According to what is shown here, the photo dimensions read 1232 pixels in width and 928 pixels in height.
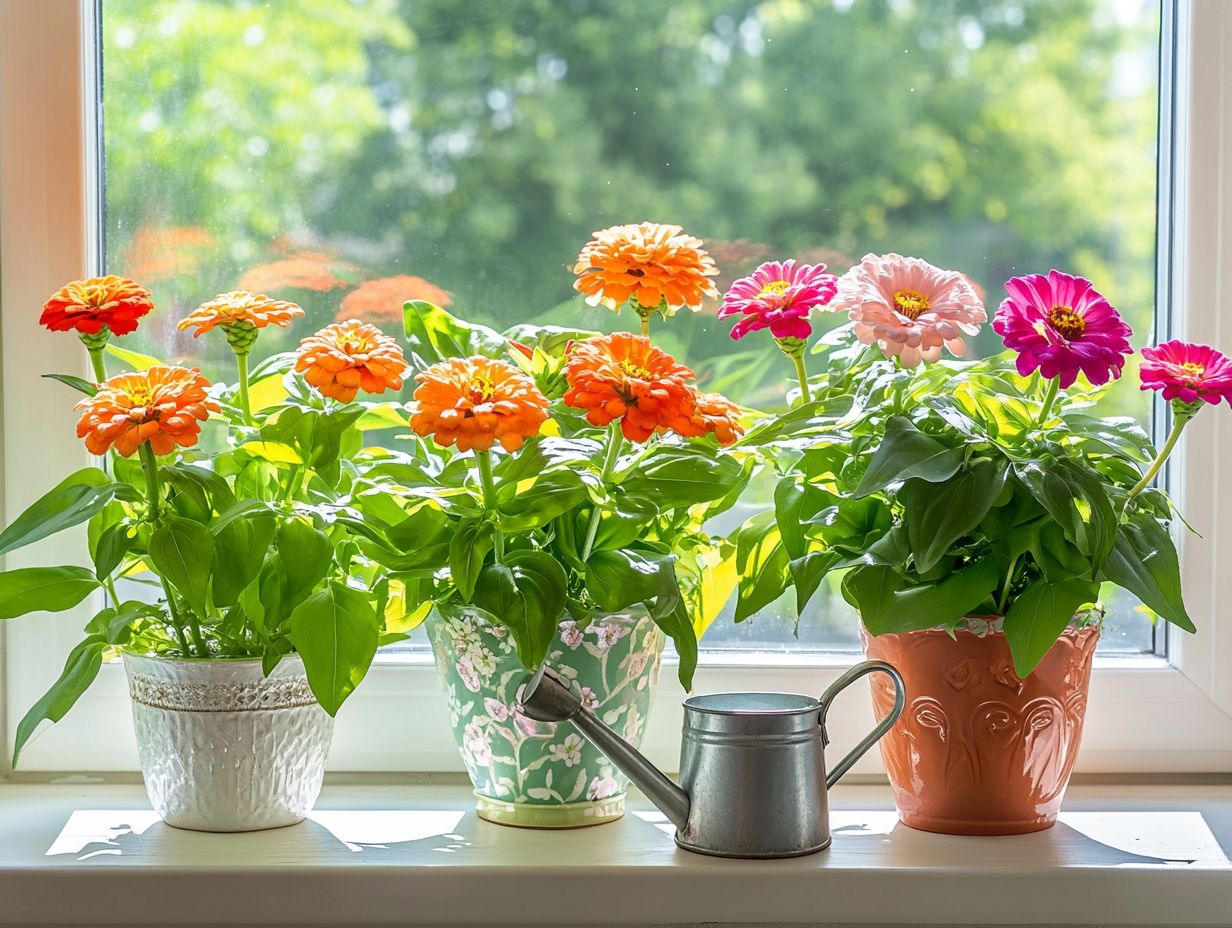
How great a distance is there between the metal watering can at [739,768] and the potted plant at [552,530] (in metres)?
0.05

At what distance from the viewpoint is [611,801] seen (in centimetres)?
108

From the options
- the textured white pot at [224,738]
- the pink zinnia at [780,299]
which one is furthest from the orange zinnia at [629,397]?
the textured white pot at [224,738]

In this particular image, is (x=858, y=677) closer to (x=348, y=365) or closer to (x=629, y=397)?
(x=629, y=397)

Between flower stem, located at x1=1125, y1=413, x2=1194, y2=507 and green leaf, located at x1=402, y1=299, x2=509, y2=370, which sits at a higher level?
green leaf, located at x1=402, y1=299, x2=509, y2=370

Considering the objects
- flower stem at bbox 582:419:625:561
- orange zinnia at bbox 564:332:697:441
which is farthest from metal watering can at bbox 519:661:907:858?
orange zinnia at bbox 564:332:697:441

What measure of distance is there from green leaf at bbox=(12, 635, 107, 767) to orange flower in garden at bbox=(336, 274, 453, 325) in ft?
1.35

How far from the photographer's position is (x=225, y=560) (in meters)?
0.96

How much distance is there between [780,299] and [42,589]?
64 cm

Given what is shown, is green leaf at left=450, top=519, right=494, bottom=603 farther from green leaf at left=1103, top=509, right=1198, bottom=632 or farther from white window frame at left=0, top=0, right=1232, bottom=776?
green leaf at left=1103, top=509, right=1198, bottom=632

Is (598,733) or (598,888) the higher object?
(598,733)

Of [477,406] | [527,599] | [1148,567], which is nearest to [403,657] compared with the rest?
[527,599]

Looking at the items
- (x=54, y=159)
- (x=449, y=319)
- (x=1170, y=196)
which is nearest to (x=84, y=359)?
(x=54, y=159)

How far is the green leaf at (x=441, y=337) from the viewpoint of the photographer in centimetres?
111

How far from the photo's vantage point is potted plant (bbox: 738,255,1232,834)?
0.94m
